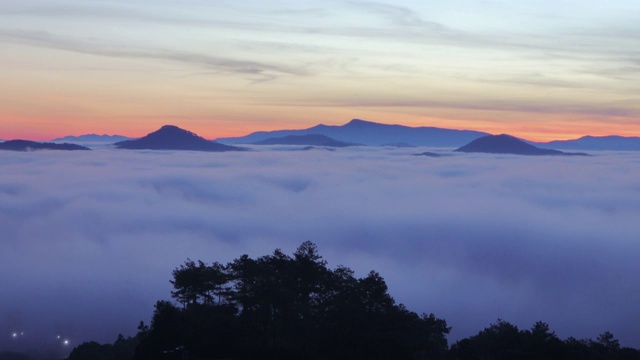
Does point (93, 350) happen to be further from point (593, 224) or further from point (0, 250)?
point (593, 224)

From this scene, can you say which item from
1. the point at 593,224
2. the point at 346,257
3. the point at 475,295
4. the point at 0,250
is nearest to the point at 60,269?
the point at 0,250

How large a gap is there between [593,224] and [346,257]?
80.2m

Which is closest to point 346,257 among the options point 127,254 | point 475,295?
A: point 475,295

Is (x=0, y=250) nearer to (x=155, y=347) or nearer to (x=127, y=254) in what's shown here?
(x=127, y=254)

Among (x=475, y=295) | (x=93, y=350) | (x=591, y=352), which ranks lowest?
(x=475, y=295)

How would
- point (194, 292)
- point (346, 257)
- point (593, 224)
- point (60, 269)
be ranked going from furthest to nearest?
point (593, 224)
point (346, 257)
point (60, 269)
point (194, 292)

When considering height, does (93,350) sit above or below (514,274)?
above

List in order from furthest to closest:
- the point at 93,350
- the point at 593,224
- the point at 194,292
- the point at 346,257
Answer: the point at 593,224
the point at 346,257
the point at 93,350
the point at 194,292

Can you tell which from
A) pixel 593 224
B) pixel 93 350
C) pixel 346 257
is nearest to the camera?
pixel 93 350

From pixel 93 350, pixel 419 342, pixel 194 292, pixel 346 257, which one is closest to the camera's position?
pixel 419 342

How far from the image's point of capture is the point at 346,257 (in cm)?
15775

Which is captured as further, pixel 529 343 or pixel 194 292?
pixel 194 292

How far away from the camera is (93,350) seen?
4816 centimetres

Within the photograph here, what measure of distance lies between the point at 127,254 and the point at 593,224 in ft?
414
